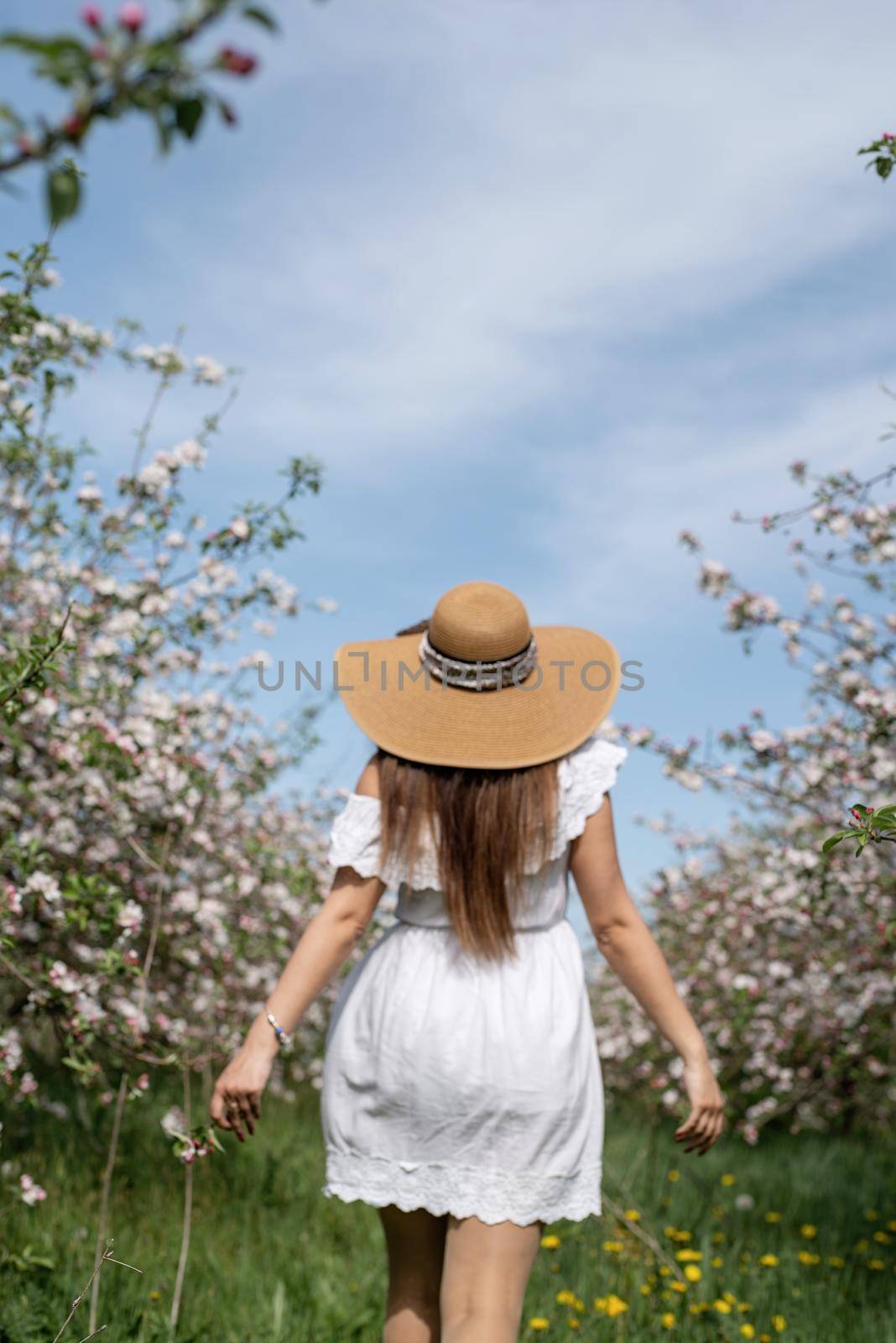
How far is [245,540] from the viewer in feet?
14.8

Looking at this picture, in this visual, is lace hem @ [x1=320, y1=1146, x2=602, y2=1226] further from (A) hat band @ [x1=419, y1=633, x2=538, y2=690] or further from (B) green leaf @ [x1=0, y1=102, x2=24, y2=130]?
(B) green leaf @ [x1=0, y1=102, x2=24, y2=130]

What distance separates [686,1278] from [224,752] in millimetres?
2464

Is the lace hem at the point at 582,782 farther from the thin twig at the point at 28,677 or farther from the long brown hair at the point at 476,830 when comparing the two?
the thin twig at the point at 28,677

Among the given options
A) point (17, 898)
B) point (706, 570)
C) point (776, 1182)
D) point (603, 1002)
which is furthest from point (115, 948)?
point (603, 1002)

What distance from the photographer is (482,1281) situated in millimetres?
2408

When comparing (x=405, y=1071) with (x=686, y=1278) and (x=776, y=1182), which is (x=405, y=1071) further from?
(x=776, y=1182)

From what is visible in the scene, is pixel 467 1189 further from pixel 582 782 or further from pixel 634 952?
pixel 582 782

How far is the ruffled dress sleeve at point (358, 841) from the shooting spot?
2594 millimetres

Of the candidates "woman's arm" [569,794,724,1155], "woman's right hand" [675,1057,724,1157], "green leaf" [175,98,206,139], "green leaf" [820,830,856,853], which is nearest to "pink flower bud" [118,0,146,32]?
"green leaf" [175,98,206,139]

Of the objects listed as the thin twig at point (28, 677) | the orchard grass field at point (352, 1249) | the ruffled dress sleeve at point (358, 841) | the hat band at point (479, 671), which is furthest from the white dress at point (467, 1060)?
the orchard grass field at point (352, 1249)

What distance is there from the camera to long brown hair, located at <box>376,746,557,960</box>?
2525mm

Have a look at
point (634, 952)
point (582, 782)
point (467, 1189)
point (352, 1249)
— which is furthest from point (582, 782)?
point (352, 1249)

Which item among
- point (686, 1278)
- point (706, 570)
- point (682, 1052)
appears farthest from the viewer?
point (706, 570)

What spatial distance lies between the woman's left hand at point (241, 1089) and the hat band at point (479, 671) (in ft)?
2.98
